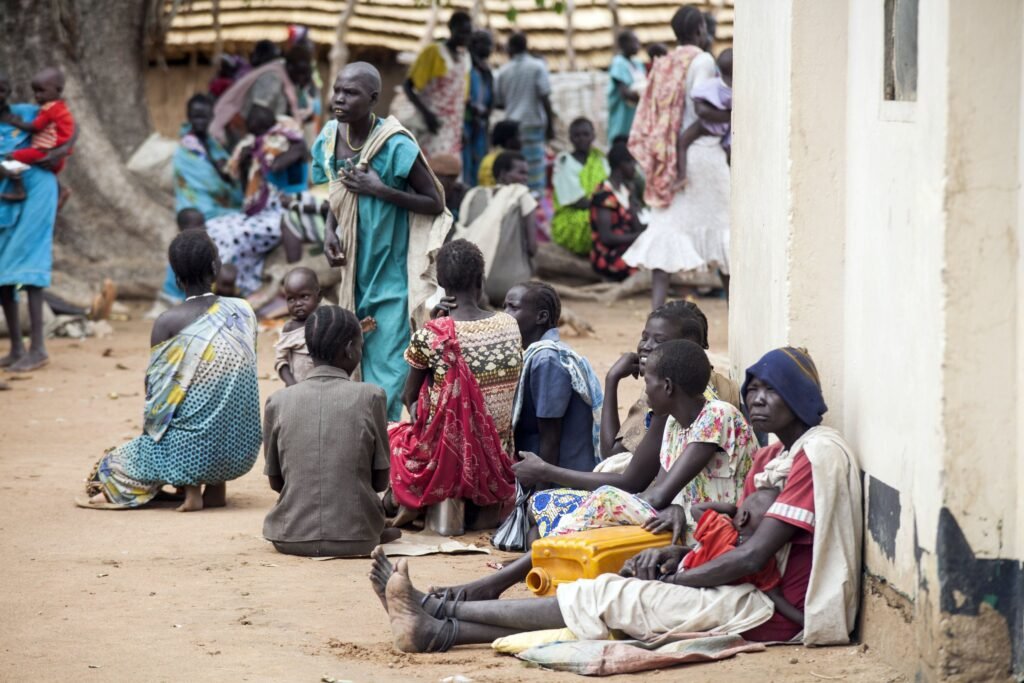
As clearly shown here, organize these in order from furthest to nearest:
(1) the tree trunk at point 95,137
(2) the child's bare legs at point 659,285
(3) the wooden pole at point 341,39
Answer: (3) the wooden pole at point 341,39 → (1) the tree trunk at point 95,137 → (2) the child's bare legs at point 659,285

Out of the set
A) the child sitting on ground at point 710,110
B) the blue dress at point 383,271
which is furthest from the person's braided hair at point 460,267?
the child sitting on ground at point 710,110

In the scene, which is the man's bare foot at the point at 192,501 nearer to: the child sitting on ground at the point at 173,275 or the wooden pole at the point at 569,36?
the child sitting on ground at the point at 173,275

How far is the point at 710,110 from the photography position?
1053 centimetres

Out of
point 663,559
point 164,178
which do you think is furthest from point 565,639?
point 164,178

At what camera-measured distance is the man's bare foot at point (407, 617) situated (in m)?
4.66

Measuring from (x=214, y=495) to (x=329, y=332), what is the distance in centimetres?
151

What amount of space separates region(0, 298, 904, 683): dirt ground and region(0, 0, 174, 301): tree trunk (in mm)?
5781

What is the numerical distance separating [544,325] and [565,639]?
2099mm

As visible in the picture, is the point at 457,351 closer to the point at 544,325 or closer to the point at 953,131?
the point at 544,325

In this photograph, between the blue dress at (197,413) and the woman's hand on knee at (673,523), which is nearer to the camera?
the woman's hand on knee at (673,523)

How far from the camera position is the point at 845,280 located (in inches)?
200

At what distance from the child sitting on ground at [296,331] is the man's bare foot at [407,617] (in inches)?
117

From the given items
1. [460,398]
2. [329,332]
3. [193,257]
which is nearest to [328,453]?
[329,332]

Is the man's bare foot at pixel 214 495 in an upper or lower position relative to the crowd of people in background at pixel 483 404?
lower
